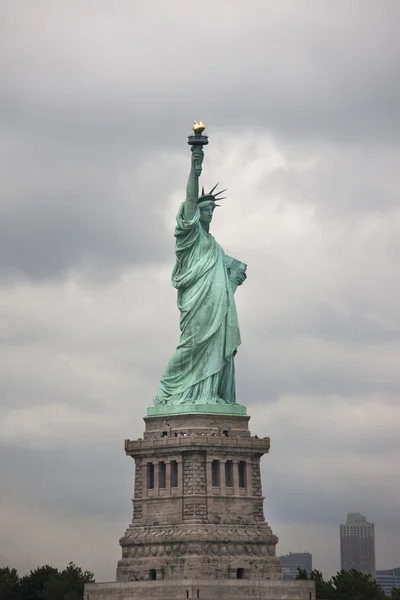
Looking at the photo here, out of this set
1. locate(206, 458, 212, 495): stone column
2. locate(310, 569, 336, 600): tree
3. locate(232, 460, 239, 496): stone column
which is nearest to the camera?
locate(206, 458, 212, 495): stone column

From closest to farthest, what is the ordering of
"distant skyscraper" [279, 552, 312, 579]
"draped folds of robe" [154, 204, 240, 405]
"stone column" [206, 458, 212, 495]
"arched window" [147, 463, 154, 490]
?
"stone column" [206, 458, 212, 495]
"arched window" [147, 463, 154, 490]
"draped folds of robe" [154, 204, 240, 405]
"distant skyscraper" [279, 552, 312, 579]

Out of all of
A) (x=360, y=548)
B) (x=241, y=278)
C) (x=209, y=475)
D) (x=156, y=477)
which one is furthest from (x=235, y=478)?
(x=360, y=548)

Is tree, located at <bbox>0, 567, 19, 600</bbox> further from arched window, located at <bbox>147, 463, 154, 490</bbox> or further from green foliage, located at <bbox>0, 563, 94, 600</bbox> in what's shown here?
arched window, located at <bbox>147, 463, 154, 490</bbox>

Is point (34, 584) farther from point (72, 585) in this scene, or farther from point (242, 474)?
point (242, 474)

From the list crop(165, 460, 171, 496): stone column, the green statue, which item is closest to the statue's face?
the green statue

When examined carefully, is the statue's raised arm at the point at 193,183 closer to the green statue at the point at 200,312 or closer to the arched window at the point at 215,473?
the green statue at the point at 200,312

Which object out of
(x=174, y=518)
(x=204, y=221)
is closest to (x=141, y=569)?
(x=174, y=518)
